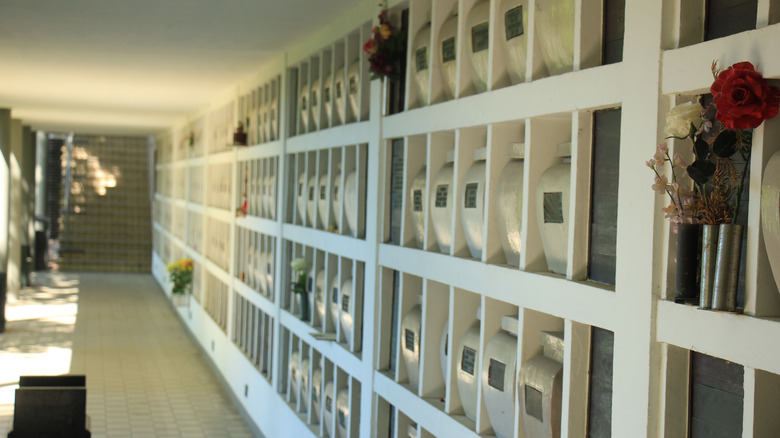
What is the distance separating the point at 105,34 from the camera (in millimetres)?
4953

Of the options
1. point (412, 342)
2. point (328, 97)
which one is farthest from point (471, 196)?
point (328, 97)

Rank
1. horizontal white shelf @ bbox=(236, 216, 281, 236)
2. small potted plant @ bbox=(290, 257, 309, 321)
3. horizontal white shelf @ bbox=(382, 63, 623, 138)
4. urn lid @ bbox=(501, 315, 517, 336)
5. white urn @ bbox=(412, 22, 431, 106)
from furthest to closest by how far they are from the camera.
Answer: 1. horizontal white shelf @ bbox=(236, 216, 281, 236)
2. small potted plant @ bbox=(290, 257, 309, 321)
3. white urn @ bbox=(412, 22, 431, 106)
4. urn lid @ bbox=(501, 315, 517, 336)
5. horizontal white shelf @ bbox=(382, 63, 623, 138)

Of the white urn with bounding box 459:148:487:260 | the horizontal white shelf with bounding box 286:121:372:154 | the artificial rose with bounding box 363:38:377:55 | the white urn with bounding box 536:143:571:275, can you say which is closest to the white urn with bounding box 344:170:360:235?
the horizontal white shelf with bounding box 286:121:372:154

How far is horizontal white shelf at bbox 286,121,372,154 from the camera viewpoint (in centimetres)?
389

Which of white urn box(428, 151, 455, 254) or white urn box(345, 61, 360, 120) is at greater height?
white urn box(345, 61, 360, 120)

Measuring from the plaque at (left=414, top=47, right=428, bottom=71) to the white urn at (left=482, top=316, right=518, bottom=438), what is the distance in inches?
44.0

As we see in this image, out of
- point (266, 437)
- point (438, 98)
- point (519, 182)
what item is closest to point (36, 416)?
point (266, 437)

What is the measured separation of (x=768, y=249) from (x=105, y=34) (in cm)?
438

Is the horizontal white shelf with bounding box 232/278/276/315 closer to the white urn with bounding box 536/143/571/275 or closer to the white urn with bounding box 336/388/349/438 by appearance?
the white urn with bounding box 336/388/349/438

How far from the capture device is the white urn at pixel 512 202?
7.93ft

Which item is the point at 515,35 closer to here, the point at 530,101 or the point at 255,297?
the point at 530,101

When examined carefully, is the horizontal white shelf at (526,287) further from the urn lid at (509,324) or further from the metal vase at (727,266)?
the metal vase at (727,266)

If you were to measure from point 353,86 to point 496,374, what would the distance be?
205 centimetres

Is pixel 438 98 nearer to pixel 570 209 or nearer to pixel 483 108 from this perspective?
pixel 483 108
